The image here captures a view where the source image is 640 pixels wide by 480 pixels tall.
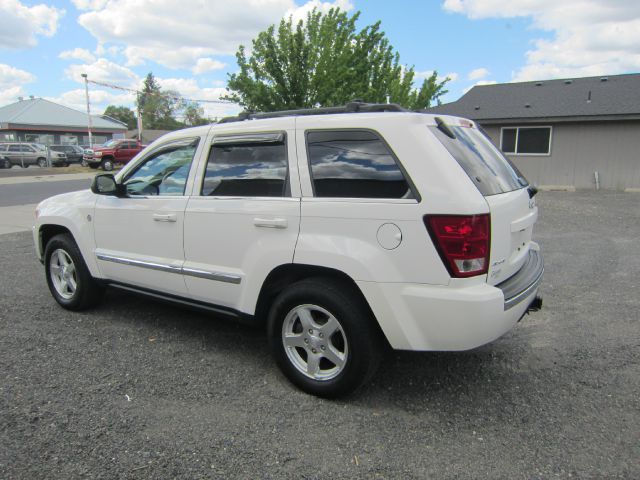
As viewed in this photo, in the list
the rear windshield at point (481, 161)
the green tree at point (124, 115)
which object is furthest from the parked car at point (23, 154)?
the green tree at point (124, 115)

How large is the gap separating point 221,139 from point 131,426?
205 centimetres

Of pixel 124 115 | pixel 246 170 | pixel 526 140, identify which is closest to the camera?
pixel 246 170

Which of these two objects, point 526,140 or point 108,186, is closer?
A: point 108,186

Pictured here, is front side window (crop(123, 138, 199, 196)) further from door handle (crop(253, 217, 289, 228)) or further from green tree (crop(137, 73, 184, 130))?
green tree (crop(137, 73, 184, 130))

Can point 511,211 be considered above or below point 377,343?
above

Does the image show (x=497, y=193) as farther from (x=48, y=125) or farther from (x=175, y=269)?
(x=48, y=125)

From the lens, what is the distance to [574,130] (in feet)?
57.1

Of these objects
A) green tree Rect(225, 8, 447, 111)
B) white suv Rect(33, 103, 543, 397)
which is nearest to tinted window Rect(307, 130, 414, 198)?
white suv Rect(33, 103, 543, 397)

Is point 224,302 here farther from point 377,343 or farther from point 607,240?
point 607,240

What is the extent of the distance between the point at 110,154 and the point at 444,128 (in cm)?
3060

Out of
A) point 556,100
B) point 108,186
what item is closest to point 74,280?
point 108,186

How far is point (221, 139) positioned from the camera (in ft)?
12.2

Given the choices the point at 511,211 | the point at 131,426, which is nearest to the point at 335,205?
the point at 511,211

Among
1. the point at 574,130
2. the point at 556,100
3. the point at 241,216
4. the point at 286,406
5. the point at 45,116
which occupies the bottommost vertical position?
the point at 286,406
